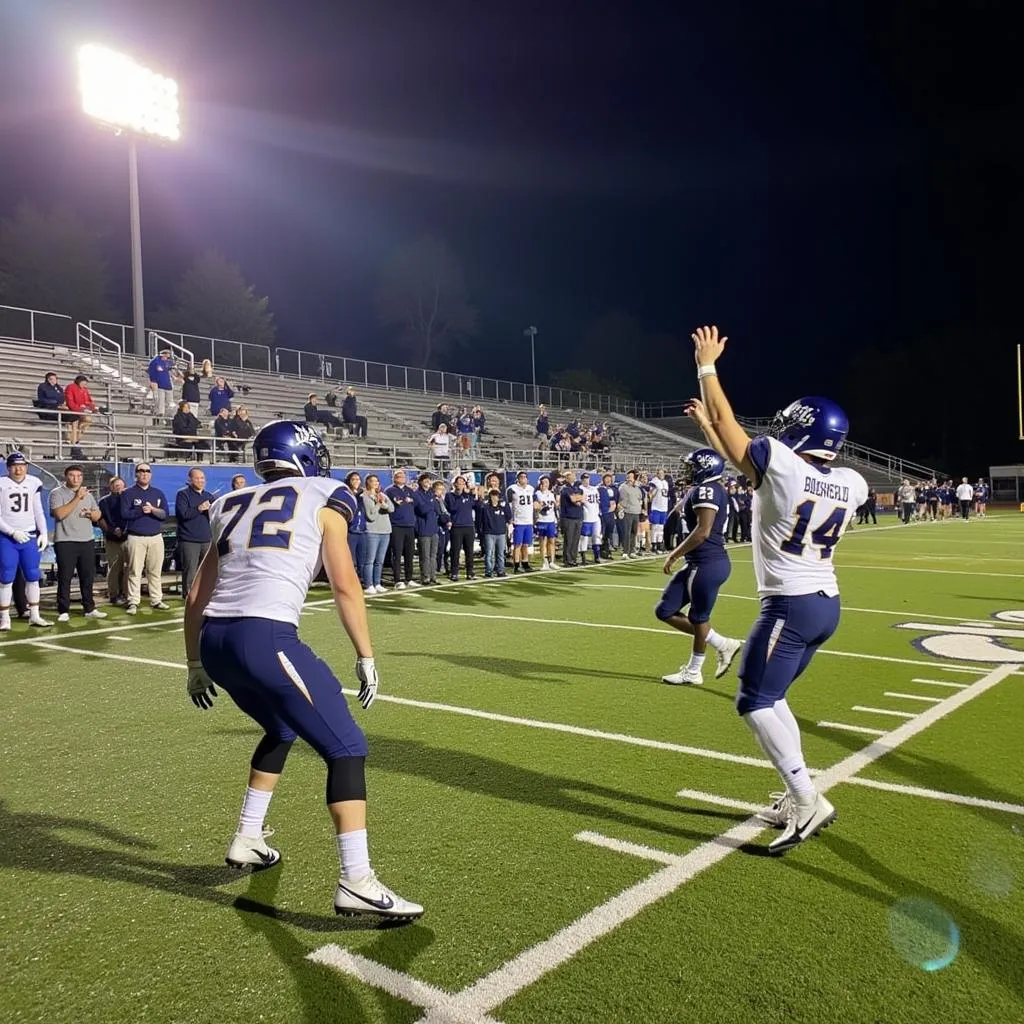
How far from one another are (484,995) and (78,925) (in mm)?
1671

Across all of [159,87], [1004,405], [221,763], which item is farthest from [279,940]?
[1004,405]

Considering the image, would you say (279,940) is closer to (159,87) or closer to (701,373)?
(701,373)

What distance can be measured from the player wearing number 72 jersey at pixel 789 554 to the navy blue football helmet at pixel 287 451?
1736 mm

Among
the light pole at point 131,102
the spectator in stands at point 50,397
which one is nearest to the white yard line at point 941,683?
the spectator in stands at point 50,397

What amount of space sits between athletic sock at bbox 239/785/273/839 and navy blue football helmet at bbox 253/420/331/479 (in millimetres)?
1386

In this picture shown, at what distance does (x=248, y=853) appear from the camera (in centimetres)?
363

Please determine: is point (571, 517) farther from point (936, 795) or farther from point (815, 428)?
point (815, 428)

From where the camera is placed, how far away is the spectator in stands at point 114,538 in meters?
11.7

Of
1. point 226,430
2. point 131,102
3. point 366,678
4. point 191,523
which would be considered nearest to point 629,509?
point 226,430

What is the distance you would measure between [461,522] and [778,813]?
37.7 ft

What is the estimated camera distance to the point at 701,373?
12.7 feet

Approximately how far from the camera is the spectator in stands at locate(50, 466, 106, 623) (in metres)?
10.8

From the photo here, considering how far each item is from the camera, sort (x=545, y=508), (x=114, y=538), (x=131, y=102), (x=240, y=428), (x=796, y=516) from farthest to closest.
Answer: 1. (x=131, y=102)
2. (x=240, y=428)
3. (x=545, y=508)
4. (x=114, y=538)
5. (x=796, y=516)

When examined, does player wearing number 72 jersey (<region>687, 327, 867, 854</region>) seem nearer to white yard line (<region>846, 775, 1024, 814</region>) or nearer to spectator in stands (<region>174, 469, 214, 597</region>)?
white yard line (<region>846, 775, 1024, 814</region>)
